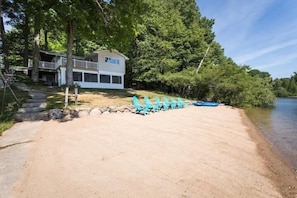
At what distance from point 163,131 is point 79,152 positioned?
3981 millimetres

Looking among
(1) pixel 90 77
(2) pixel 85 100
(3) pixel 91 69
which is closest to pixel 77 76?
(1) pixel 90 77

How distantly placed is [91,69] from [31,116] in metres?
19.0

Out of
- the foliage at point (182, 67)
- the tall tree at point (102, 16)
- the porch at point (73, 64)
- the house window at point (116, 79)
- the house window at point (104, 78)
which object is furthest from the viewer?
the house window at point (116, 79)

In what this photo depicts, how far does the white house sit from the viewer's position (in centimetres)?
2592

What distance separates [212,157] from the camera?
600 cm

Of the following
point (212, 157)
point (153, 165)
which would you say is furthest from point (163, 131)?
point (153, 165)

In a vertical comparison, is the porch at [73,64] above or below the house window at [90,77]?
above

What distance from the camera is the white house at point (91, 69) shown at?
25922 millimetres

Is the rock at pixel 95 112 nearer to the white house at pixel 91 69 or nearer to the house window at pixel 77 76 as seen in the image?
the white house at pixel 91 69

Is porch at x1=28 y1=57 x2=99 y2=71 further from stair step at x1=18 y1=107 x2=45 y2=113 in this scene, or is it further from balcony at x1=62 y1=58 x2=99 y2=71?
stair step at x1=18 y1=107 x2=45 y2=113

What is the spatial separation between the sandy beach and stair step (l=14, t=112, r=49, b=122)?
1.03 meters

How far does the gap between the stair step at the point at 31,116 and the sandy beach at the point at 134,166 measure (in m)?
1.03

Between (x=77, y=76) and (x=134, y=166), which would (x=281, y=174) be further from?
(x=77, y=76)

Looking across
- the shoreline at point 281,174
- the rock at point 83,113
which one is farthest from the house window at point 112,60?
the shoreline at point 281,174
